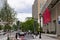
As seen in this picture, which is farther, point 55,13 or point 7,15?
point 55,13

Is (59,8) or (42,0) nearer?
(59,8)

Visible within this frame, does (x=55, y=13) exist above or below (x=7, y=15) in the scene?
above

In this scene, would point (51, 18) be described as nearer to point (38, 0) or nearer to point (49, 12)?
point (49, 12)

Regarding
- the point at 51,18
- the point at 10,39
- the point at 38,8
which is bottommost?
the point at 10,39

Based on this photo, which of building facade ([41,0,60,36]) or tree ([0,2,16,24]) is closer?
tree ([0,2,16,24])

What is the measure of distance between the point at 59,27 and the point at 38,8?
9094cm

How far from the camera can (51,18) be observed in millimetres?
91875

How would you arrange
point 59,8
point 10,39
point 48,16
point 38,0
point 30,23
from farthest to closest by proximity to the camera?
point 38,0, point 30,23, point 48,16, point 59,8, point 10,39

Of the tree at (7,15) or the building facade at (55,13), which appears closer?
the tree at (7,15)

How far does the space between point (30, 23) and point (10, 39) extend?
108 meters

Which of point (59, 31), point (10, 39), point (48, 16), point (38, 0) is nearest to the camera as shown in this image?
point (10, 39)

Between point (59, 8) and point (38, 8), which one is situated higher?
point (38, 8)

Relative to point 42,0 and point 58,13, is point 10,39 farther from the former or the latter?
point 42,0

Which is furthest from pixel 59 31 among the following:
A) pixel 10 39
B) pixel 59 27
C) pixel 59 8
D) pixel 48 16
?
pixel 10 39
